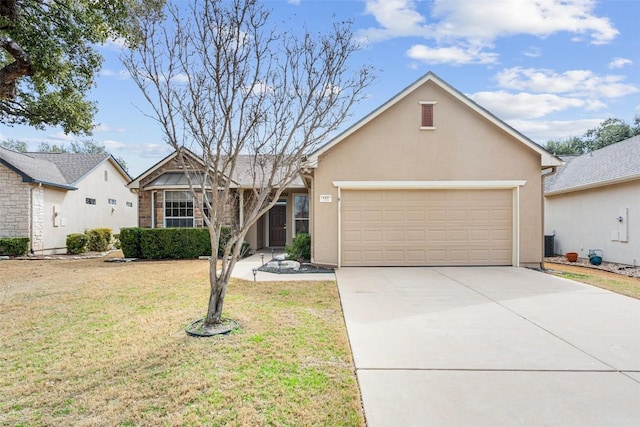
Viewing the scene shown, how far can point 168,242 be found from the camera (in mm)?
15172

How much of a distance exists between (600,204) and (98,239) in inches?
893

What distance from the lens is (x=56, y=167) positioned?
20922 millimetres

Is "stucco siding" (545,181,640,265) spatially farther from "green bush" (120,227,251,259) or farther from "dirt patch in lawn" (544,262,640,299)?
"green bush" (120,227,251,259)

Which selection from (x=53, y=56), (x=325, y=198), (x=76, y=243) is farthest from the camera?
(x=76, y=243)

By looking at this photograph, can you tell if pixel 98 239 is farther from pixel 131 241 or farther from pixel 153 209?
pixel 131 241

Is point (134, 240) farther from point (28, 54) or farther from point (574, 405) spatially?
point (574, 405)

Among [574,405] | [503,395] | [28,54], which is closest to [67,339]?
[503,395]

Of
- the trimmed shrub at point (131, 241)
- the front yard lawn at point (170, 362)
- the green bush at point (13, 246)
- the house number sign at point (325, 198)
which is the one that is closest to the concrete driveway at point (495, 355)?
the front yard lawn at point (170, 362)

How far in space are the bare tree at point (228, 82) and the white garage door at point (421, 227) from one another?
552 cm

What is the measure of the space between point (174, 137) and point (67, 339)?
10.2ft

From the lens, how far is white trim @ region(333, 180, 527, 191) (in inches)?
460

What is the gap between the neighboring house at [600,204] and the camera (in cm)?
1318

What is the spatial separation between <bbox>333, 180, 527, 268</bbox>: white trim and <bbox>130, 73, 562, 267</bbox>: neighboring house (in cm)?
3

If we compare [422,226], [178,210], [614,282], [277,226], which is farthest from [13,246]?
[614,282]
